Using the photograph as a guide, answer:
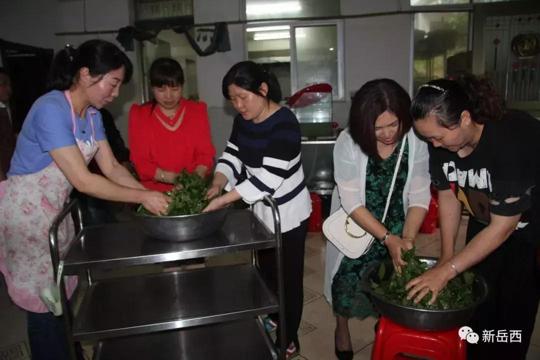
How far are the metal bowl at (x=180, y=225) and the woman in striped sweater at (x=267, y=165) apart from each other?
0.36ft

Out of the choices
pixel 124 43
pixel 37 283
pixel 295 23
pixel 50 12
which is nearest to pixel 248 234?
pixel 37 283

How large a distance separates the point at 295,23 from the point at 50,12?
2797 mm

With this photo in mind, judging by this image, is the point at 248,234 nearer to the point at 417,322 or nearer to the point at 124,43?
the point at 417,322

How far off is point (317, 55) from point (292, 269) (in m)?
3.29

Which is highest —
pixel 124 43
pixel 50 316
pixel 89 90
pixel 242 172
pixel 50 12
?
pixel 50 12

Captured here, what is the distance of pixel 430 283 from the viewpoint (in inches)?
44.8

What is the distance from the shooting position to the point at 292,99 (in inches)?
147

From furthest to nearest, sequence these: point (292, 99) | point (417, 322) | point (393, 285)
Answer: point (292, 99) < point (393, 285) < point (417, 322)

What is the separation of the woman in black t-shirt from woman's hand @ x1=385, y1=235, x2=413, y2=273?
4.9 inches

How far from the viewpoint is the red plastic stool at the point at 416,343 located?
45.6 inches

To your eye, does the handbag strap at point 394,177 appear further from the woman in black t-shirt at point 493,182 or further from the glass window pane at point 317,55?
the glass window pane at point 317,55

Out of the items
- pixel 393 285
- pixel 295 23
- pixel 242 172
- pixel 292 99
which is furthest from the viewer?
pixel 295 23

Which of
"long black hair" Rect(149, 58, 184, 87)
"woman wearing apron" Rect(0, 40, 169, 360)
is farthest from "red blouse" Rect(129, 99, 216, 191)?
"woman wearing apron" Rect(0, 40, 169, 360)

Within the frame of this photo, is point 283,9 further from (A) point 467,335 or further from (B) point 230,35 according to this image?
(A) point 467,335
